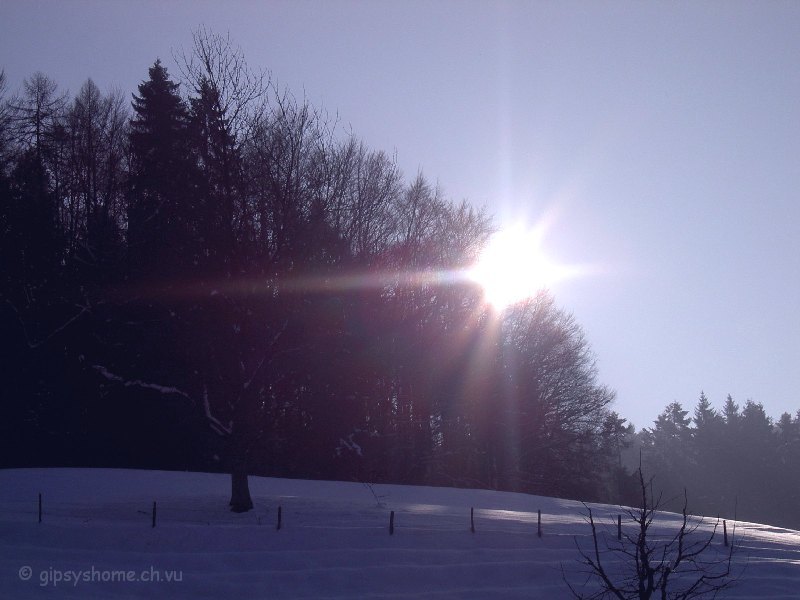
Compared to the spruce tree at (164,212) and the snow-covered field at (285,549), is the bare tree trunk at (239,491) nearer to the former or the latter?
→ the snow-covered field at (285,549)

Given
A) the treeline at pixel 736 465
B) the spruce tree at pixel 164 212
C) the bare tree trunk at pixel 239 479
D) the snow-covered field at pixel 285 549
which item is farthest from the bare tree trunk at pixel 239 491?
the treeline at pixel 736 465

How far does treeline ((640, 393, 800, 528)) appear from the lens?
63.5 meters

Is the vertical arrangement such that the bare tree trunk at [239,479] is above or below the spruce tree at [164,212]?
below

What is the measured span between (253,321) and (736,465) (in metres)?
57.9

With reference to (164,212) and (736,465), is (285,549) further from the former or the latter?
(736,465)

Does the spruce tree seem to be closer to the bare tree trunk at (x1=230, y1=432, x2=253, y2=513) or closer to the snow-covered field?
the bare tree trunk at (x1=230, y1=432, x2=253, y2=513)

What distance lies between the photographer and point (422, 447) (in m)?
40.0

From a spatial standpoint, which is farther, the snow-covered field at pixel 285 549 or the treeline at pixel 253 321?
the treeline at pixel 253 321

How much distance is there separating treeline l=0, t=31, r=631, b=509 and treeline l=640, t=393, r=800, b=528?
20472mm

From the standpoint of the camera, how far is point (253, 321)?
21.8 m

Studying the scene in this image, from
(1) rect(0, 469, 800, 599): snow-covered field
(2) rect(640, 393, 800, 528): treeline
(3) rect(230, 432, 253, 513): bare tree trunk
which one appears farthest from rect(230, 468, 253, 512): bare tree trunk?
(2) rect(640, 393, 800, 528): treeline

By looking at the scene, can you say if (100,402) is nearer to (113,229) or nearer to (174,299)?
(113,229)

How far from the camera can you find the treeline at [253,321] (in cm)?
2181

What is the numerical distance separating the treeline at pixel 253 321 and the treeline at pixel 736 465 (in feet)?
67.2
